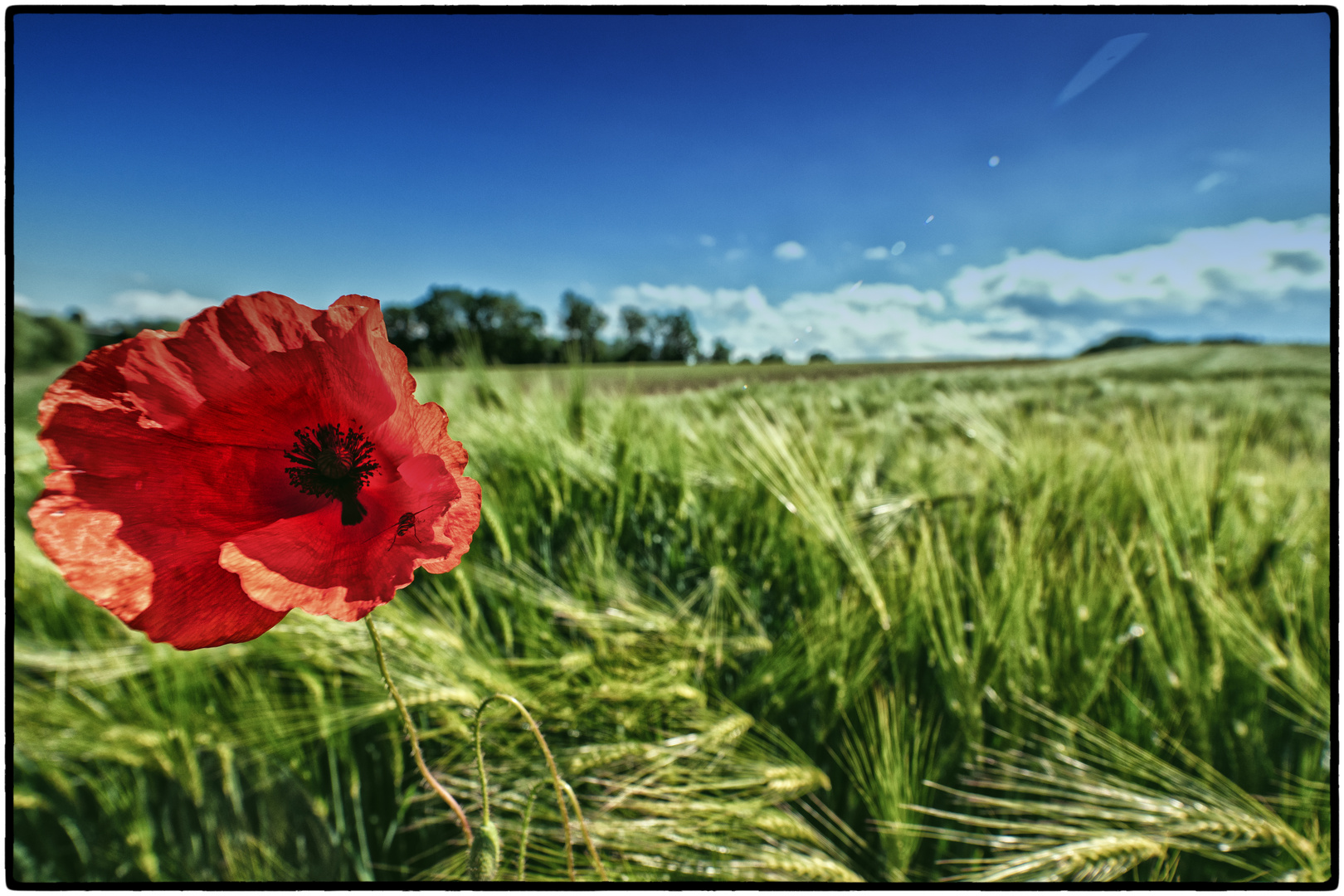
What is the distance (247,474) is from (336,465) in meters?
0.04

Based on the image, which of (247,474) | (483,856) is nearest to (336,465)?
(247,474)

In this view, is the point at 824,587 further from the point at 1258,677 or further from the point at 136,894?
the point at 136,894

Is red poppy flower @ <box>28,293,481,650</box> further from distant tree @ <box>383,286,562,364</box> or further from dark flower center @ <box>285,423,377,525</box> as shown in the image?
distant tree @ <box>383,286,562,364</box>

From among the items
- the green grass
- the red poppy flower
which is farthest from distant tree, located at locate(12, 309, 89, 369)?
the red poppy flower

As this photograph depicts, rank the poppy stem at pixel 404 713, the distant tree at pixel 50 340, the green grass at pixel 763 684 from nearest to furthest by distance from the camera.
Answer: the poppy stem at pixel 404 713
the green grass at pixel 763 684
the distant tree at pixel 50 340

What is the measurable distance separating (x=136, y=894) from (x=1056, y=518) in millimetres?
810

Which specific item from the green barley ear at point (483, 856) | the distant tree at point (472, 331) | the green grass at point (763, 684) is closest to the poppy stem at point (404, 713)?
the green barley ear at point (483, 856)

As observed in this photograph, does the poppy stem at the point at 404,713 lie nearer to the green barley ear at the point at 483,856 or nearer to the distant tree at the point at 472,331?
the green barley ear at the point at 483,856

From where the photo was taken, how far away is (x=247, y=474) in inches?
7.0

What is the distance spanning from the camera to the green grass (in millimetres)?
469

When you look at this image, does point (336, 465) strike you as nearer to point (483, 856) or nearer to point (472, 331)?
point (483, 856)

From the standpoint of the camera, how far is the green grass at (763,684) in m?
0.47

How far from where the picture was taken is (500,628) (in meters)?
0.57

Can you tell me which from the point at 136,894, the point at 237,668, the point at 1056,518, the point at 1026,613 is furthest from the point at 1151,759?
the point at 237,668
